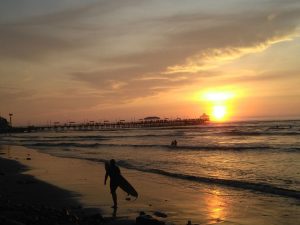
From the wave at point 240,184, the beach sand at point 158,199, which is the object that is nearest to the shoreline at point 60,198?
the beach sand at point 158,199

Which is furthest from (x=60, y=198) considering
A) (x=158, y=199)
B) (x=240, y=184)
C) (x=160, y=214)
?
(x=240, y=184)

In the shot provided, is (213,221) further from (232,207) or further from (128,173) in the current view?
(128,173)

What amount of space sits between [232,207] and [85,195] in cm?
537

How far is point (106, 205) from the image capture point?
498 inches

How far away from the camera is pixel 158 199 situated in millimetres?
13820

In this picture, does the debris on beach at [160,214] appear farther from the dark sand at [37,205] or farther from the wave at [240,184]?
the wave at [240,184]

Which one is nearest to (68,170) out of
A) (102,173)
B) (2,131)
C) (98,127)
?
(102,173)

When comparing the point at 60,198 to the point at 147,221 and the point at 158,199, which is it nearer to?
the point at 158,199

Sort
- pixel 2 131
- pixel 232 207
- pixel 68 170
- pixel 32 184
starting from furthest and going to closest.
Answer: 1. pixel 2 131
2. pixel 68 170
3. pixel 32 184
4. pixel 232 207

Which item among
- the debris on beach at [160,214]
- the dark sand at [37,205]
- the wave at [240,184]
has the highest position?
the dark sand at [37,205]

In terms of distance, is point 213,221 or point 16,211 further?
point 213,221

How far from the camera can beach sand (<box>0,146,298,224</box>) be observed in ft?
36.6

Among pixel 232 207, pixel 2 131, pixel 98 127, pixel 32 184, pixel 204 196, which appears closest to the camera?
pixel 232 207

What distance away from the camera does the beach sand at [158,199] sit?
1115 centimetres
